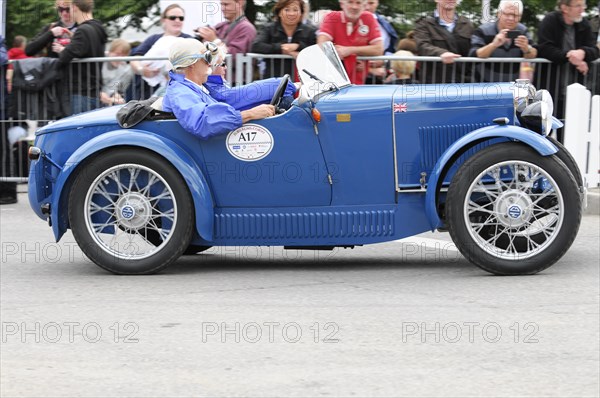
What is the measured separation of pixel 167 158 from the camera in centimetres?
755

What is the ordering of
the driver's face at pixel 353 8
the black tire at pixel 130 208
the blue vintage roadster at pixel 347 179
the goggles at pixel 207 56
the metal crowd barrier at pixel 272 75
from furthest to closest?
the metal crowd barrier at pixel 272 75 < the driver's face at pixel 353 8 < the goggles at pixel 207 56 < the black tire at pixel 130 208 < the blue vintage roadster at pixel 347 179

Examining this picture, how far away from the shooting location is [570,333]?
6070mm

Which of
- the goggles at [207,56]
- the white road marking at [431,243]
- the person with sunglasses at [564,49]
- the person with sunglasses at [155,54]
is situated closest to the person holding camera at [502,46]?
the person with sunglasses at [564,49]

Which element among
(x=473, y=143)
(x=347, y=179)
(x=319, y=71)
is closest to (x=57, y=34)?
(x=319, y=71)

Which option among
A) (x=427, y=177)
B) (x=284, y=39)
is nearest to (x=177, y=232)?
(x=427, y=177)

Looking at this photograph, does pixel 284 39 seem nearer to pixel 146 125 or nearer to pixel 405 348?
pixel 146 125

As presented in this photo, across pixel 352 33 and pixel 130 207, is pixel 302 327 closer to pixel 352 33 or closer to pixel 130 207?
pixel 130 207

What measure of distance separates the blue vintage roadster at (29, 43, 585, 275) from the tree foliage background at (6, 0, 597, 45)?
9470mm

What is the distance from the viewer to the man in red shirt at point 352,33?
10906 mm

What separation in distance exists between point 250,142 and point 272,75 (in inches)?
157

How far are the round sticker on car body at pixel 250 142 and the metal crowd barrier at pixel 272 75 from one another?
3862 millimetres

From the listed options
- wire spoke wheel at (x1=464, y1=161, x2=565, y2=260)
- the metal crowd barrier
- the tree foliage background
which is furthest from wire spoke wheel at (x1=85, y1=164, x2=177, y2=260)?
the tree foliage background

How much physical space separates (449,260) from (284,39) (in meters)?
3.96

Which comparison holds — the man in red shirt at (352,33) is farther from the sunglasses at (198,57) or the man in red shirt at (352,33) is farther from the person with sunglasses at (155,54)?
the sunglasses at (198,57)
